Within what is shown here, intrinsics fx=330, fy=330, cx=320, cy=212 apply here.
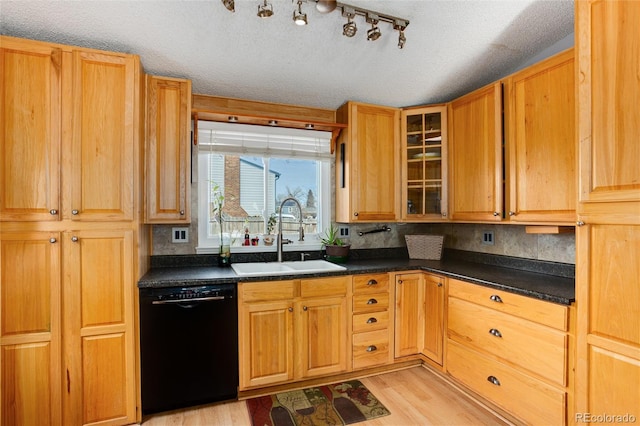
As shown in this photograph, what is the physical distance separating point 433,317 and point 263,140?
206 cm

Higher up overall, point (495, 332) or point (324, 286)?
point (324, 286)

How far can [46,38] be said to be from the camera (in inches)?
79.0

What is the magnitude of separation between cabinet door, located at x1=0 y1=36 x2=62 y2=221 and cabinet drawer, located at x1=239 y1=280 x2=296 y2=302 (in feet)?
3.94

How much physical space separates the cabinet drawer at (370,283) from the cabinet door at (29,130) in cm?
201

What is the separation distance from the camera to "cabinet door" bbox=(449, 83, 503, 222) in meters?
2.43

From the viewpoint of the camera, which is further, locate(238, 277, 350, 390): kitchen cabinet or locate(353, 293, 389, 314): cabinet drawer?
locate(353, 293, 389, 314): cabinet drawer

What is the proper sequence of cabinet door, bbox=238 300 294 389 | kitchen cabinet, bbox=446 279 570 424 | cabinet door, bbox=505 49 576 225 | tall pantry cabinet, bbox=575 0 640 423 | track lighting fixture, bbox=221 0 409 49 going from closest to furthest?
tall pantry cabinet, bbox=575 0 640 423
kitchen cabinet, bbox=446 279 570 424
track lighting fixture, bbox=221 0 409 49
cabinet door, bbox=505 49 576 225
cabinet door, bbox=238 300 294 389

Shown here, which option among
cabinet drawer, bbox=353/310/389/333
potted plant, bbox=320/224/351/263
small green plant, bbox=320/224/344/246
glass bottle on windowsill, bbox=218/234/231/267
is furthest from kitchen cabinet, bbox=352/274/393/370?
glass bottle on windowsill, bbox=218/234/231/267

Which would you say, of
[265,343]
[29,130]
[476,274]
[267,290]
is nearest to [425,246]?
[476,274]

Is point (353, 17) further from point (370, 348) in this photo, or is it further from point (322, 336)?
point (370, 348)

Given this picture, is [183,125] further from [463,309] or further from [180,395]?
[463,309]

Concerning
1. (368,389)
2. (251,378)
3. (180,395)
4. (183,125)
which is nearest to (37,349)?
(180,395)

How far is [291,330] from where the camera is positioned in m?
2.40

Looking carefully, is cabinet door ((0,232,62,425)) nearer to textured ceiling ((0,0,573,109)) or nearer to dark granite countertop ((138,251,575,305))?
dark granite countertop ((138,251,575,305))
